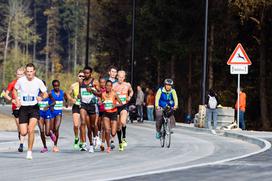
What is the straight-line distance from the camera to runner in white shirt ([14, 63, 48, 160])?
63.1 feet

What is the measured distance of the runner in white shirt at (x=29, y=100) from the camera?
63.1 ft

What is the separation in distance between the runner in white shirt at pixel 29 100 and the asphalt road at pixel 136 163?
625 millimetres

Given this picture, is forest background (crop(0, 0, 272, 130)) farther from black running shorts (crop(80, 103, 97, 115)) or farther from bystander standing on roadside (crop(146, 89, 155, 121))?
black running shorts (crop(80, 103, 97, 115))

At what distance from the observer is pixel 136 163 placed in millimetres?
18281

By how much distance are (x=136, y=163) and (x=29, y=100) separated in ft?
9.01

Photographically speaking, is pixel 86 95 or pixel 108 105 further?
pixel 108 105

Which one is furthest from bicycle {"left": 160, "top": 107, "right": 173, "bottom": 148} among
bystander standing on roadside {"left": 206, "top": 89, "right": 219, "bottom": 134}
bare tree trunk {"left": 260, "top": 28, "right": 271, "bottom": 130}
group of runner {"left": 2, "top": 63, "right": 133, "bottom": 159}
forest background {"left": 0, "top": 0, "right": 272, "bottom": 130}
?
bare tree trunk {"left": 260, "top": 28, "right": 271, "bottom": 130}

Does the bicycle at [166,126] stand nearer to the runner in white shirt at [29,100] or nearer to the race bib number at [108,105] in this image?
the race bib number at [108,105]

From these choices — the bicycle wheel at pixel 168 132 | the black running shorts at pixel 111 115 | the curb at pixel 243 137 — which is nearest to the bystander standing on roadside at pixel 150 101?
the curb at pixel 243 137

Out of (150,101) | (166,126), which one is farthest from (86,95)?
(150,101)

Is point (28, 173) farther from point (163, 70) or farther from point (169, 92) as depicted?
point (163, 70)

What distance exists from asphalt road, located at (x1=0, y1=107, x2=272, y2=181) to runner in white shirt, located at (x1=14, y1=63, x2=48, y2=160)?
0.62 m

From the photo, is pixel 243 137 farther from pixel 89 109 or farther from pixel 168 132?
pixel 89 109

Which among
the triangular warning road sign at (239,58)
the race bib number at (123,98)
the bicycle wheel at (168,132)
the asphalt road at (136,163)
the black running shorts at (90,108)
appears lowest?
the asphalt road at (136,163)
